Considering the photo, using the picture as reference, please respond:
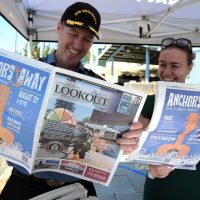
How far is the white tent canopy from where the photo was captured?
3.16 m

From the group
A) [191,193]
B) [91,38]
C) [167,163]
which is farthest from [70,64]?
[191,193]

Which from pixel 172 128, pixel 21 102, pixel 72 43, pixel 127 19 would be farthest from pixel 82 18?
pixel 127 19

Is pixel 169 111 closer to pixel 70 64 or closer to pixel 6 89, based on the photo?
pixel 70 64

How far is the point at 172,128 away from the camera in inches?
46.8

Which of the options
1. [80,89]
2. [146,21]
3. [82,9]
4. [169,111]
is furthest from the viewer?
[146,21]

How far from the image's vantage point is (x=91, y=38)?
1347 mm

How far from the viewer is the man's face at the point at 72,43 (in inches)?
51.2

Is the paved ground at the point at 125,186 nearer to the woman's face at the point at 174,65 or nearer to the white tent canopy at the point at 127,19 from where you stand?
the white tent canopy at the point at 127,19

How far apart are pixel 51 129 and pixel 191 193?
0.80 m

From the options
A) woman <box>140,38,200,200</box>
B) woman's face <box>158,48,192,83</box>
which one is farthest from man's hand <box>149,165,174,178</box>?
woman's face <box>158,48,192,83</box>

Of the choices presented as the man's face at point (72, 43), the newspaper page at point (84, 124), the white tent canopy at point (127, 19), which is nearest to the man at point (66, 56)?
the man's face at point (72, 43)

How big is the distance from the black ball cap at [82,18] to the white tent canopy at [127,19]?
1603mm

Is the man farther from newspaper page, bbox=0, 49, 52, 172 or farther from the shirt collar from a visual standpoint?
newspaper page, bbox=0, 49, 52, 172

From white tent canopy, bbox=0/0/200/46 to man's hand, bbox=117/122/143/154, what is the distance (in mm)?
1999
